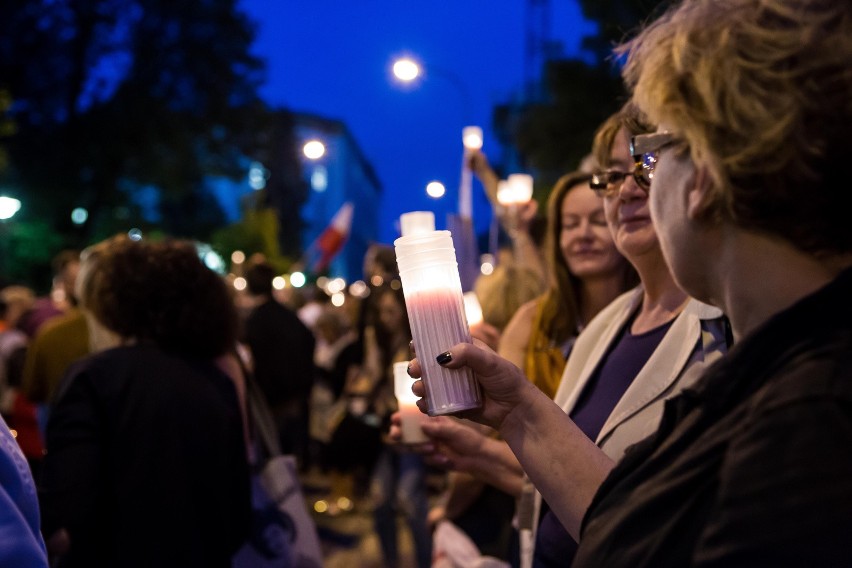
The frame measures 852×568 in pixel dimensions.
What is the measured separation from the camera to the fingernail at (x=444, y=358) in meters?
1.89

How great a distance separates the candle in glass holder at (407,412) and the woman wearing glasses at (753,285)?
193 cm

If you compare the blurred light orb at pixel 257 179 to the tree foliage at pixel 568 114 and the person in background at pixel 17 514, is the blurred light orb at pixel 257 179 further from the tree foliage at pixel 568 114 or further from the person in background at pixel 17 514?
the person in background at pixel 17 514

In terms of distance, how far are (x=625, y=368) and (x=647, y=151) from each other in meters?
1.21

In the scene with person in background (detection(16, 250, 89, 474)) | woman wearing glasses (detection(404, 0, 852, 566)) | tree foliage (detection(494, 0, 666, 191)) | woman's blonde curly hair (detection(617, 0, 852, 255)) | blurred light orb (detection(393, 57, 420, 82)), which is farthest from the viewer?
tree foliage (detection(494, 0, 666, 191))

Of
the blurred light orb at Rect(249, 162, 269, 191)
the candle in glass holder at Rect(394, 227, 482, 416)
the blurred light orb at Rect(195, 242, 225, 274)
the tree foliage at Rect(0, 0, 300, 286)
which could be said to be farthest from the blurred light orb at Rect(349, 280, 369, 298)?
the blurred light orb at Rect(249, 162, 269, 191)

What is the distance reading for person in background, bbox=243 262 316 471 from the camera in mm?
8930

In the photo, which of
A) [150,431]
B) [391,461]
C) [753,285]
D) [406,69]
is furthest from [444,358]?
[406,69]

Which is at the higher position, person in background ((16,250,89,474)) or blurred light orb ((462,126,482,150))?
blurred light orb ((462,126,482,150))

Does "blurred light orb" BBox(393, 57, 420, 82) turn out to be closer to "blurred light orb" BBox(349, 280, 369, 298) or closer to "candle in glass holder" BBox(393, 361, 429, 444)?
"blurred light orb" BBox(349, 280, 369, 298)

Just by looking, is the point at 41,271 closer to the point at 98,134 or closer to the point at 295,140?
the point at 98,134

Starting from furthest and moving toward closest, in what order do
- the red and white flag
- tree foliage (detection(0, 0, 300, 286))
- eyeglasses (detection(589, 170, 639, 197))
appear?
tree foliage (detection(0, 0, 300, 286)) → the red and white flag → eyeglasses (detection(589, 170, 639, 197))

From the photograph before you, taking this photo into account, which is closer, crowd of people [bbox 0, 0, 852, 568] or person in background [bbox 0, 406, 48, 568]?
crowd of people [bbox 0, 0, 852, 568]

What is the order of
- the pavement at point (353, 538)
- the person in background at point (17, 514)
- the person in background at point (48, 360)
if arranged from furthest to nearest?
1. the pavement at point (353, 538)
2. the person in background at point (48, 360)
3. the person in background at point (17, 514)

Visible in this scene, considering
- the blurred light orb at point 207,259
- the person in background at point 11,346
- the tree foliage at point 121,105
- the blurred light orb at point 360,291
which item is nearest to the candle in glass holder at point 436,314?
the blurred light orb at point 207,259
